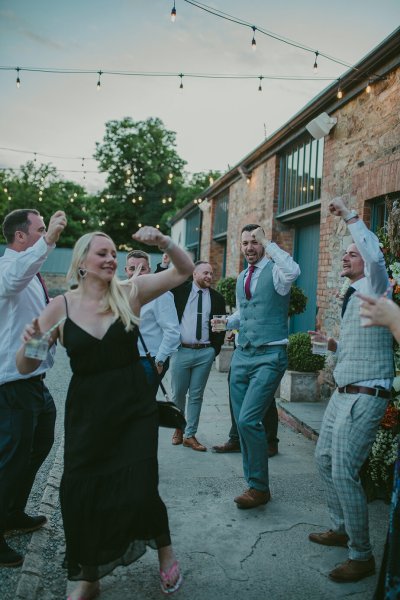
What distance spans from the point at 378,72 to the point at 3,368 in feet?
18.4

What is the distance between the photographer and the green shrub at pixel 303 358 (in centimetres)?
689

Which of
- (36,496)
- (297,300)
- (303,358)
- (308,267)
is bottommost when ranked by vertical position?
(36,496)

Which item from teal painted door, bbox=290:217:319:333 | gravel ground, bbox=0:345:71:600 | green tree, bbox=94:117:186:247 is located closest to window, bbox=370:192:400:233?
teal painted door, bbox=290:217:319:333

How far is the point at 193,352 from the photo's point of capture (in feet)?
18.1

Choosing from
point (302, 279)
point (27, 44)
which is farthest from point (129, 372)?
point (27, 44)

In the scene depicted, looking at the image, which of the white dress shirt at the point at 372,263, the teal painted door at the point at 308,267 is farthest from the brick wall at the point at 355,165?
the white dress shirt at the point at 372,263

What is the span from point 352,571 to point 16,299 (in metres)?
2.66

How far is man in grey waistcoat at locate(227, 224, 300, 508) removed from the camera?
3904mm

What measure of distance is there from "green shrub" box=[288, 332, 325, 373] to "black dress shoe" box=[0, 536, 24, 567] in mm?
4730

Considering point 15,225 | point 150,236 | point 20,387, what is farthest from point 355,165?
point 20,387

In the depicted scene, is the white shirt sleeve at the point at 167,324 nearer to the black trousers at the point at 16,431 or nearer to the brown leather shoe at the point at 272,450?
the brown leather shoe at the point at 272,450

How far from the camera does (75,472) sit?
2.50m

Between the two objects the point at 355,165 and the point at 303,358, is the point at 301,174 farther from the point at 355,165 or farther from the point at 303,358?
the point at 303,358

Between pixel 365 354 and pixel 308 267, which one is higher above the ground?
pixel 308 267
